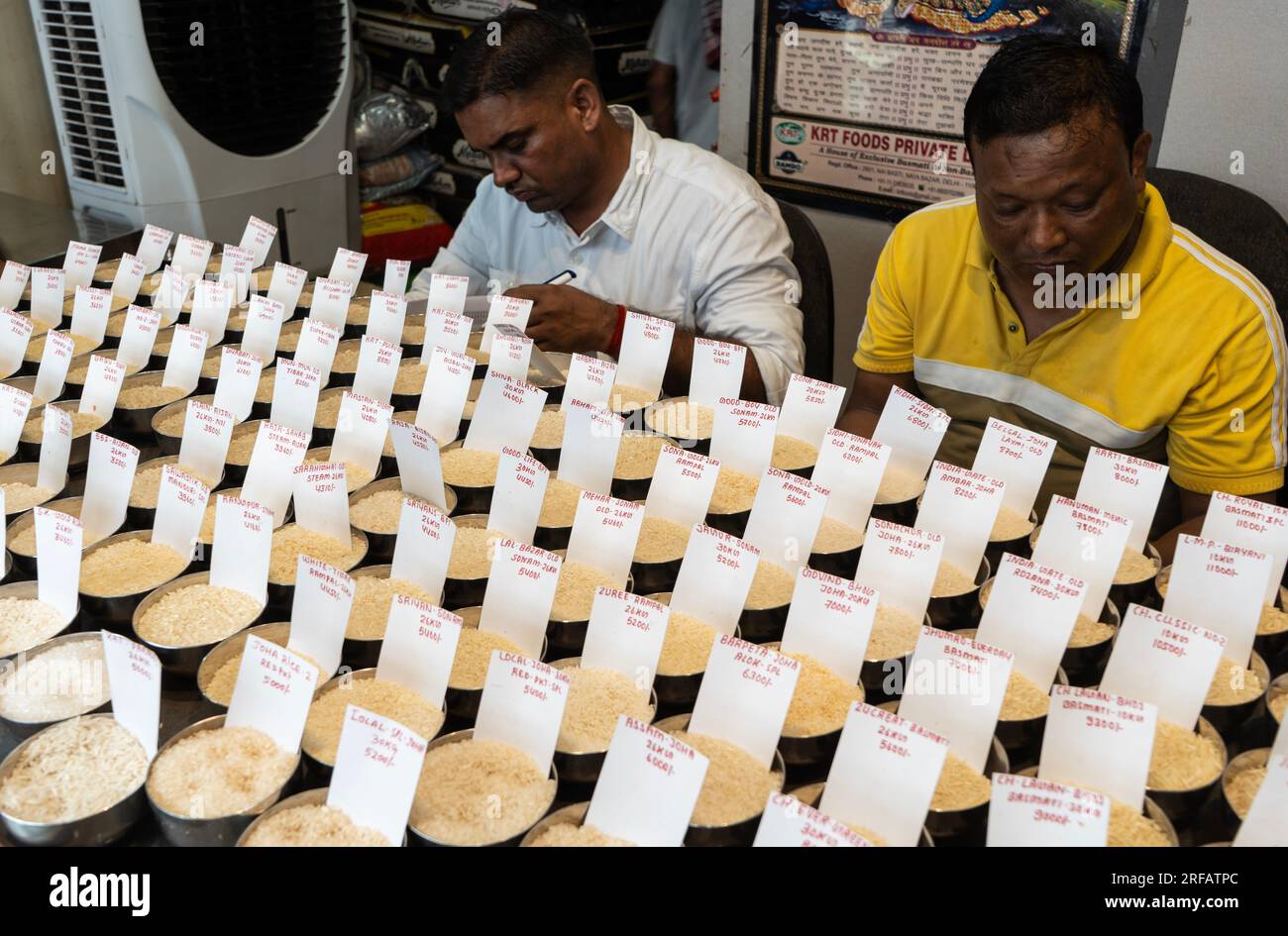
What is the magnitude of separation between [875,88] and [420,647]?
91.4 inches

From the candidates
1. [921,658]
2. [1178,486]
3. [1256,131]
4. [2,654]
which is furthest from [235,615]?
[1256,131]

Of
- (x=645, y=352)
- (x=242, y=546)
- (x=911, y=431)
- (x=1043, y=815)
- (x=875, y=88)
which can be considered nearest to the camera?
(x=1043, y=815)

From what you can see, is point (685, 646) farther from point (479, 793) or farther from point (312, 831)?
point (312, 831)

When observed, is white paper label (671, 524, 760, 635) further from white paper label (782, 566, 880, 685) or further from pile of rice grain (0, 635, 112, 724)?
pile of rice grain (0, 635, 112, 724)

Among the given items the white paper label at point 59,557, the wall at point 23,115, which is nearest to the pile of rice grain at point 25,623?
the white paper label at point 59,557

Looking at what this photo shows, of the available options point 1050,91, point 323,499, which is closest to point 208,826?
point 323,499

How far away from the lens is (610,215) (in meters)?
2.30

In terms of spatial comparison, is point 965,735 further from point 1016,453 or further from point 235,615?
point 235,615

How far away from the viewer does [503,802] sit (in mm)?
979

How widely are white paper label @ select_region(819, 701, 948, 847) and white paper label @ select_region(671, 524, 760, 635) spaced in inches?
10.1

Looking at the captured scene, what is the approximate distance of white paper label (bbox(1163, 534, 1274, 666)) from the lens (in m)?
1.10

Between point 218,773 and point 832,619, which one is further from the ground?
point 832,619

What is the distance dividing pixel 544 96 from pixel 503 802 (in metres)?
1.54

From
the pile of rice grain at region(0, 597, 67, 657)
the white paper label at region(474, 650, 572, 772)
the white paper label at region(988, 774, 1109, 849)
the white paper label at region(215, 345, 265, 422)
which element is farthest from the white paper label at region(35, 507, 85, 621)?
the white paper label at region(988, 774, 1109, 849)
